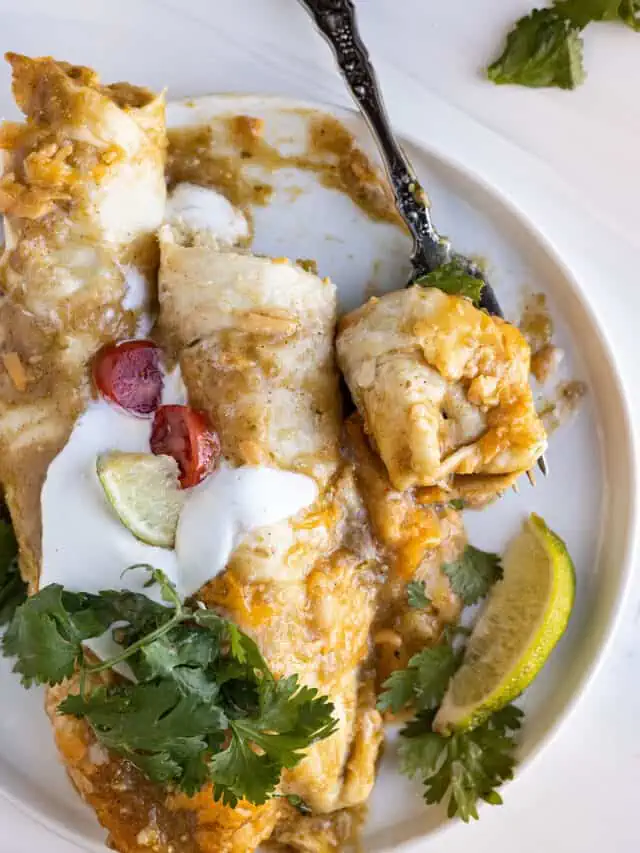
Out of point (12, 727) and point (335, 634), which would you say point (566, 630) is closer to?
point (335, 634)

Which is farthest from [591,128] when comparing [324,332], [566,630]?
[566,630]

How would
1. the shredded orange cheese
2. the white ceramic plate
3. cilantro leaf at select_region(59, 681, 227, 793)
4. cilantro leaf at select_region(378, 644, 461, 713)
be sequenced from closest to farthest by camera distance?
cilantro leaf at select_region(59, 681, 227, 793)
the shredded orange cheese
cilantro leaf at select_region(378, 644, 461, 713)
the white ceramic plate

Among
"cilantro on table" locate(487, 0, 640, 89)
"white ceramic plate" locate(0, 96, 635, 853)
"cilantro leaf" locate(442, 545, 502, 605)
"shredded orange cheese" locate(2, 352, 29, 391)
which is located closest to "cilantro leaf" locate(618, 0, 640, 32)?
"cilantro on table" locate(487, 0, 640, 89)

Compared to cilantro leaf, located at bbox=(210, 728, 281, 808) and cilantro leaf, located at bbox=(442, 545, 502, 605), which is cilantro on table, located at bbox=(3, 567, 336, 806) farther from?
cilantro leaf, located at bbox=(442, 545, 502, 605)

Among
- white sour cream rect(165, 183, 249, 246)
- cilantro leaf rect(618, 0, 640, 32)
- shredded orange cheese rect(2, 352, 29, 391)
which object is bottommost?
shredded orange cheese rect(2, 352, 29, 391)

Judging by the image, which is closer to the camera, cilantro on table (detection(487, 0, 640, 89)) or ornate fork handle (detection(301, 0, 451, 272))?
ornate fork handle (detection(301, 0, 451, 272))

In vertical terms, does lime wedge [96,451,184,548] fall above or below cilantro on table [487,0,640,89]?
below

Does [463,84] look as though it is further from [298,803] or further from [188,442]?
[298,803]

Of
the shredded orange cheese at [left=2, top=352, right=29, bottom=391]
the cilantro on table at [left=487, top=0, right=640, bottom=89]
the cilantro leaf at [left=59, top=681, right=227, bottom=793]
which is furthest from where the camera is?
the cilantro on table at [left=487, top=0, right=640, bottom=89]
